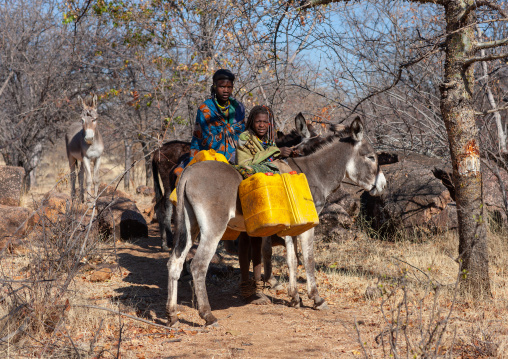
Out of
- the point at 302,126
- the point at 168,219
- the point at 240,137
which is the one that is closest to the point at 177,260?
the point at 240,137

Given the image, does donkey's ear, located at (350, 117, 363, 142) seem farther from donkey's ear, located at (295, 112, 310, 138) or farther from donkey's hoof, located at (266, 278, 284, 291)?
donkey's hoof, located at (266, 278, 284, 291)

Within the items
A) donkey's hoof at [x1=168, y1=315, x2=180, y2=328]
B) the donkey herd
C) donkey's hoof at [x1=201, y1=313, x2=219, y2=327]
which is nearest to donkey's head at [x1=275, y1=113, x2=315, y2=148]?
the donkey herd

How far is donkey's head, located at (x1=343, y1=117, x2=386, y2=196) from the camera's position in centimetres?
615

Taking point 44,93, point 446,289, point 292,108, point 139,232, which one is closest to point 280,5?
point 446,289

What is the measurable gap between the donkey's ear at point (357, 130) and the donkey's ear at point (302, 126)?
0.62 m

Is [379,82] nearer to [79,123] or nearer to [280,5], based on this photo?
[280,5]

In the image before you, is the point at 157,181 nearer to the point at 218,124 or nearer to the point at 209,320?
the point at 218,124

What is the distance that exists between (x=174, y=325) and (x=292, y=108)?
908 centimetres

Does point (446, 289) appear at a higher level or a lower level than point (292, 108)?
lower

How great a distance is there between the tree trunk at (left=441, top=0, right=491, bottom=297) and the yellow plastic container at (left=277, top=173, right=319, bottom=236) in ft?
5.88

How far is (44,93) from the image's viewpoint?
13523mm

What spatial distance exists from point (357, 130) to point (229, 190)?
2.04 metres

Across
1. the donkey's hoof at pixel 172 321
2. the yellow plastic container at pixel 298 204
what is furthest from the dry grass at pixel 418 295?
the donkey's hoof at pixel 172 321

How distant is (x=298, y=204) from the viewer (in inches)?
187
